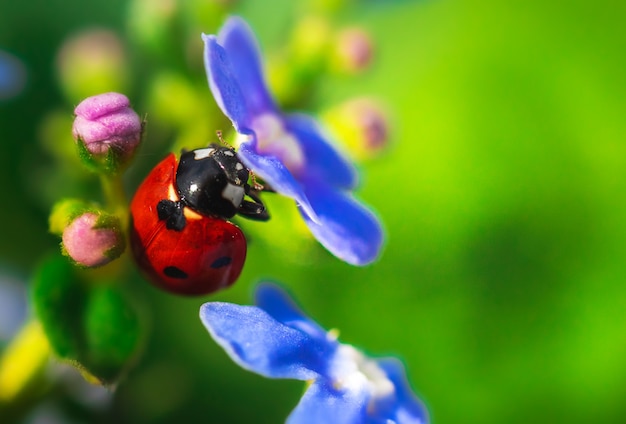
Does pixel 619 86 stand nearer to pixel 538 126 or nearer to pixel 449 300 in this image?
pixel 538 126

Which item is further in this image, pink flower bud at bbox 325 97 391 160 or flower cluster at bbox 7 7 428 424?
pink flower bud at bbox 325 97 391 160

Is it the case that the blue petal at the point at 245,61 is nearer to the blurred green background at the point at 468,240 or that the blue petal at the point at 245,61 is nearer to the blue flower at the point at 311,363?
the blue flower at the point at 311,363

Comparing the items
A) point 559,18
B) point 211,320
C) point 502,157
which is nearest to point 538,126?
point 502,157

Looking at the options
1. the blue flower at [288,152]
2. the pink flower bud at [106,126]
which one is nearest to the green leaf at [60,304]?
the pink flower bud at [106,126]

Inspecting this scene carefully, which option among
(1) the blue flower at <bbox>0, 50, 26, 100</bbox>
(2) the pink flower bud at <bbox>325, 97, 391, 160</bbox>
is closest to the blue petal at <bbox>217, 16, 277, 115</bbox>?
(2) the pink flower bud at <bbox>325, 97, 391, 160</bbox>

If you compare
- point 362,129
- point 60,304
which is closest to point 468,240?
point 362,129

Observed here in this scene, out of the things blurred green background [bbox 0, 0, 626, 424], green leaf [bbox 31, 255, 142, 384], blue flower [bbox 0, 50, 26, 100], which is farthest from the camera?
blurred green background [bbox 0, 0, 626, 424]

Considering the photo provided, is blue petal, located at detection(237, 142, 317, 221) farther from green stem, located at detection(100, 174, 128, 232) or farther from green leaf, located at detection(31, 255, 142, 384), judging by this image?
green leaf, located at detection(31, 255, 142, 384)
